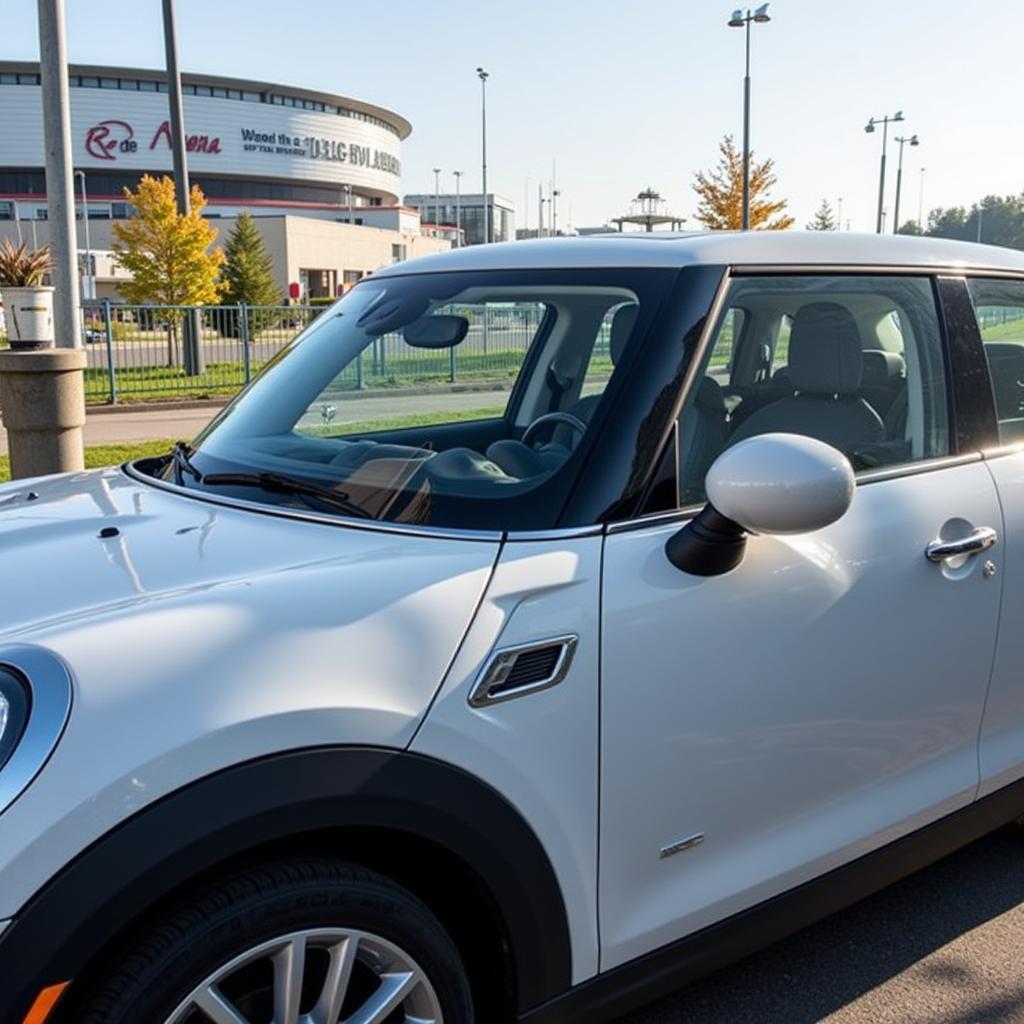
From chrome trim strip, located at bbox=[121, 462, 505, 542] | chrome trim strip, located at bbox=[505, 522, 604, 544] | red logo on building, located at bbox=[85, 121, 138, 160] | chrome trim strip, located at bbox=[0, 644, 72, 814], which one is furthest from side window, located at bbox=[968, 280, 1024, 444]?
red logo on building, located at bbox=[85, 121, 138, 160]

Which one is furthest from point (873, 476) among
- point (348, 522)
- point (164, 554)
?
point (164, 554)

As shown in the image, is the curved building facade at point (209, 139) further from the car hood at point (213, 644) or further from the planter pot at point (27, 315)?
the car hood at point (213, 644)

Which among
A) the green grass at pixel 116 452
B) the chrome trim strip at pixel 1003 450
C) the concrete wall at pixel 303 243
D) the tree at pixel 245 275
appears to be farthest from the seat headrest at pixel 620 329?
the concrete wall at pixel 303 243

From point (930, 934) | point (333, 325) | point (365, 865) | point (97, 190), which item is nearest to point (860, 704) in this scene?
point (930, 934)

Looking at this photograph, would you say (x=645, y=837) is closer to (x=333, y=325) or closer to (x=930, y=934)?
(x=930, y=934)

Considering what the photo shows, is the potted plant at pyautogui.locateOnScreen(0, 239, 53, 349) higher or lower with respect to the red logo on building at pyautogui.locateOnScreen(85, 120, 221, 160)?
lower

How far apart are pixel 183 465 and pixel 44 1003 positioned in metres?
1.54

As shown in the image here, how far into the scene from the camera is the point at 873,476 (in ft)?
8.05

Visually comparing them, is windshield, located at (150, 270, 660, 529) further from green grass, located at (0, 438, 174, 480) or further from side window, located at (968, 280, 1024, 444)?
green grass, located at (0, 438, 174, 480)

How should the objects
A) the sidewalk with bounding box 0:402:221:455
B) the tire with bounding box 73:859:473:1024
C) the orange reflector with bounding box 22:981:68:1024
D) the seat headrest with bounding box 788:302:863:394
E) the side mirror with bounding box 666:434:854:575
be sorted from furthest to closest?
the sidewalk with bounding box 0:402:221:455, the seat headrest with bounding box 788:302:863:394, the side mirror with bounding box 666:434:854:575, the tire with bounding box 73:859:473:1024, the orange reflector with bounding box 22:981:68:1024

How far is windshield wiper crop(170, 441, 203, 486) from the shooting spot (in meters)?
2.58

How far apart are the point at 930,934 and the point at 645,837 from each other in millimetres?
1300

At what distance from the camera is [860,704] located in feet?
7.41

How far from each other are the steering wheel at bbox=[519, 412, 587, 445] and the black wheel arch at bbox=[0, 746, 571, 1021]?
825 mm
